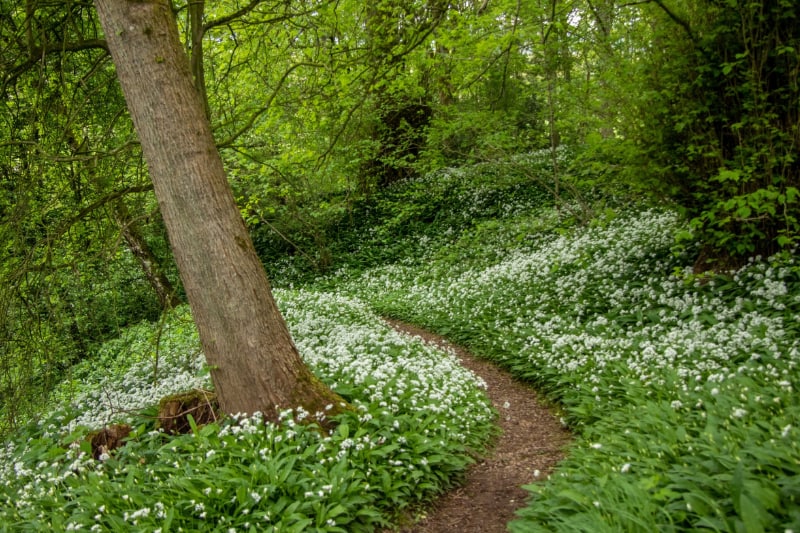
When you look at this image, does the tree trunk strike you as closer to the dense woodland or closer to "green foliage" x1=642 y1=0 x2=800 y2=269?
the dense woodland

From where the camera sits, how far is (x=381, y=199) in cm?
1962

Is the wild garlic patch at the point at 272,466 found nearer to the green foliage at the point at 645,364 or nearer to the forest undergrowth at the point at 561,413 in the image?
the forest undergrowth at the point at 561,413

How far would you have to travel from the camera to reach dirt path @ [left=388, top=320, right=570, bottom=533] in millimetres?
4422

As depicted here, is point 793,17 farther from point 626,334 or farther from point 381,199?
point 381,199

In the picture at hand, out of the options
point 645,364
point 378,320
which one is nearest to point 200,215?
point 645,364

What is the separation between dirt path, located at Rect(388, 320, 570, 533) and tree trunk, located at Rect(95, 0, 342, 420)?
1.60 meters

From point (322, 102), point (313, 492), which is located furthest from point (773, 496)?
point (322, 102)

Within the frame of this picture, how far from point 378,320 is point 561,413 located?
191 inches

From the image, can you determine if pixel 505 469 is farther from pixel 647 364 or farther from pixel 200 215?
pixel 200 215

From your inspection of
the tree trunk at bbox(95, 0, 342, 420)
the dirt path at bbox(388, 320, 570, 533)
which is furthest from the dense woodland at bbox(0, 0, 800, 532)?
the dirt path at bbox(388, 320, 570, 533)

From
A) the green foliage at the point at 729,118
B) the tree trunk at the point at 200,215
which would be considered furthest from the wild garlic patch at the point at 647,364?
the tree trunk at the point at 200,215

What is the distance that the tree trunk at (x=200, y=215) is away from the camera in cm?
459

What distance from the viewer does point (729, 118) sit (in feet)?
22.9

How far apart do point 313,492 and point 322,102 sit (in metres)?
7.15
